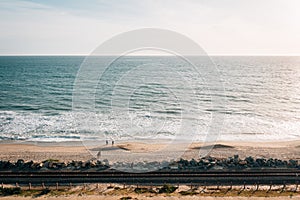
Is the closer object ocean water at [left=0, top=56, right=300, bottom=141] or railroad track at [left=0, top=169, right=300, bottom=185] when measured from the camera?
railroad track at [left=0, top=169, right=300, bottom=185]

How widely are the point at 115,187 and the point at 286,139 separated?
87.9 ft

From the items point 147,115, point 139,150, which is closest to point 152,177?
point 139,150

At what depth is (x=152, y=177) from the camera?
21.1m

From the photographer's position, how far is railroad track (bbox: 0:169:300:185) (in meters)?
20.6

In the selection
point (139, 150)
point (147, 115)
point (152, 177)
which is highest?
point (147, 115)

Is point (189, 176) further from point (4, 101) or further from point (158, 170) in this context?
point (4, 101)

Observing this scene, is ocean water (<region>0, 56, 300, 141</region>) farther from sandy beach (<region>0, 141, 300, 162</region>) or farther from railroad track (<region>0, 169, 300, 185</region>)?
railroad track (<region>0, 169, 300, 185</region>)

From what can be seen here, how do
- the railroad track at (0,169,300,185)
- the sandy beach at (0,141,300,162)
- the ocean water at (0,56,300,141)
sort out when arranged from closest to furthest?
the railroad track at (0,169,300,185)
the sandy beach at (0,141,300,162)
the ocean water at (0,56,300,141)

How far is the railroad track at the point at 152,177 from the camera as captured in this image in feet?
67.7

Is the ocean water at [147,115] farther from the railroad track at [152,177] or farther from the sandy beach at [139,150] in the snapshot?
the railroad track at [152,177]

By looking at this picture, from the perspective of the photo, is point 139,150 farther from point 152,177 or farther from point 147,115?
point 147,115

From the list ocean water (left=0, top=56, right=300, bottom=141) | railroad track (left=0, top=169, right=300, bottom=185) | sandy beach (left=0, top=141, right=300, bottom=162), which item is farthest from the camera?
ocean water (left=0, top=56, right=300, bottom=141)

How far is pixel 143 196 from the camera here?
1797 centimetres

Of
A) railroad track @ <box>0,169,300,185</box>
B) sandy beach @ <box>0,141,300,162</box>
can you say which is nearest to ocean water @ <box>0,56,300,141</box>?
sandy beach @ <box>0,141,300,162</box>
